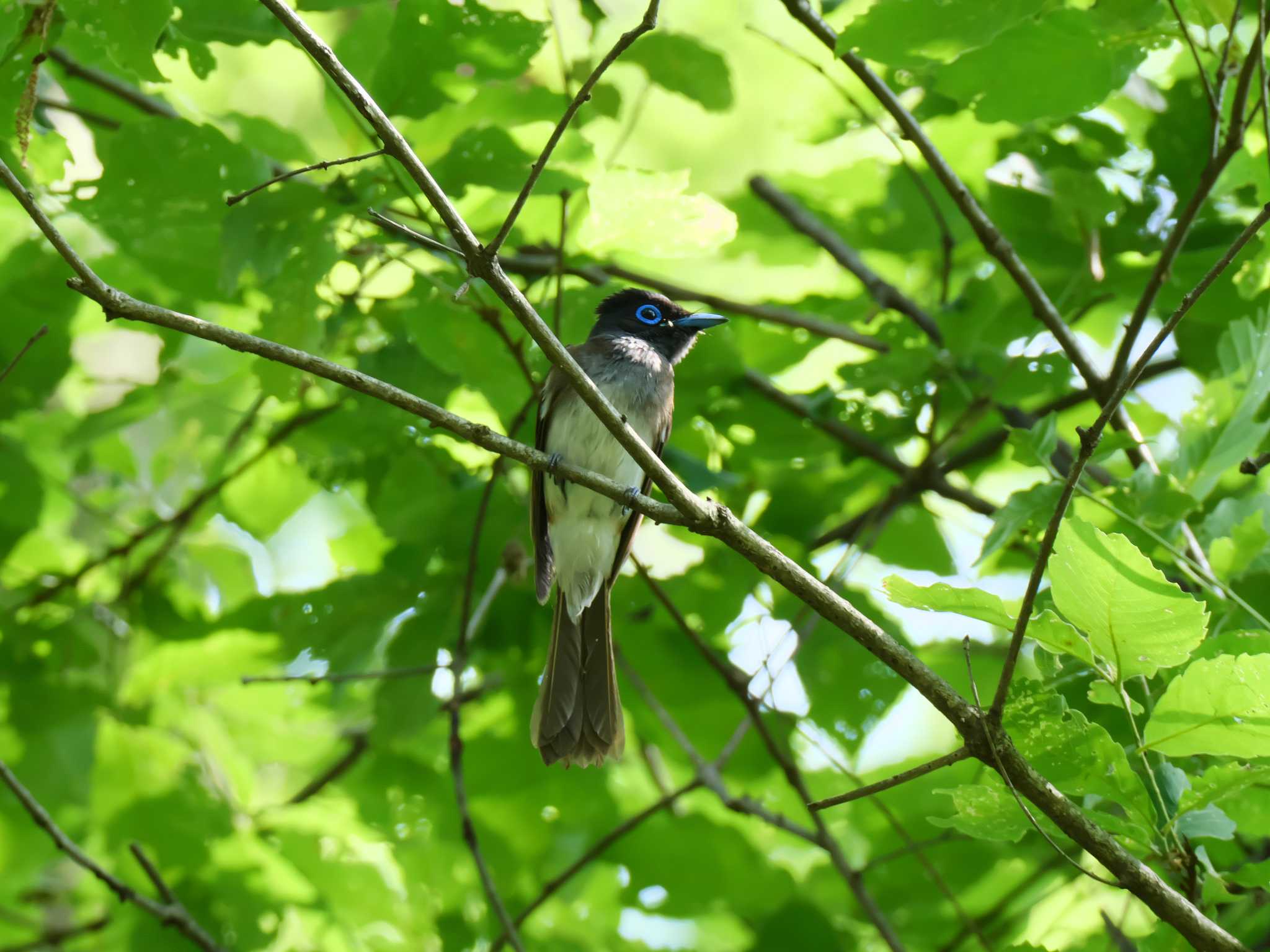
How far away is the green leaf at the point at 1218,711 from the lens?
6.95 feet

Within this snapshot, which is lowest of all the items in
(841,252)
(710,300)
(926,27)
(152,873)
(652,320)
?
(152,873)

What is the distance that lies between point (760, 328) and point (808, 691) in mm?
1468

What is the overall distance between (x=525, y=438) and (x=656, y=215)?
1.11 m

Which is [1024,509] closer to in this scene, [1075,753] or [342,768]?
[1075,753]

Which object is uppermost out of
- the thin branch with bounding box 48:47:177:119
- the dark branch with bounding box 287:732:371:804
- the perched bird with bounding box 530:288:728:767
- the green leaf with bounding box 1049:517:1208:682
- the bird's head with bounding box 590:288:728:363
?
the green leaf with bounding box 1049:517:1208:682

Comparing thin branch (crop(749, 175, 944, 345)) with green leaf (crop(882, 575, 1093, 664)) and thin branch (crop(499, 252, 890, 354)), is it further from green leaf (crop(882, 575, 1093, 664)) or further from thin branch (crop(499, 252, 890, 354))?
green leaf (crop(882, 575, 1093, 664))

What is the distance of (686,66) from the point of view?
14.0ft

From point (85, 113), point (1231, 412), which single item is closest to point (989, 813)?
point (1231, 412)

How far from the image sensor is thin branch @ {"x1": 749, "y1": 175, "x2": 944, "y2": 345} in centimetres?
479

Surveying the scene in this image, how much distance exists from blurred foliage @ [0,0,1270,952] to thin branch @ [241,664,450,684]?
77mm

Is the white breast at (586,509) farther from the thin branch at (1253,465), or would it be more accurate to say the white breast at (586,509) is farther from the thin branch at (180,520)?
the thin branch at (1253,465)

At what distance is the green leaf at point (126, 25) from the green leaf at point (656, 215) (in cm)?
131

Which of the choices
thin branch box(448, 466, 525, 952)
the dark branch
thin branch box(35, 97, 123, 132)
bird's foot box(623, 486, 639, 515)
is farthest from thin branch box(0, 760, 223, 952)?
thin branch box(35, 97, 123, 132)

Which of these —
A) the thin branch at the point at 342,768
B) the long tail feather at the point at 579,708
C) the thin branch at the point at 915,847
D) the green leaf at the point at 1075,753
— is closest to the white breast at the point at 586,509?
the long tail feather at the point at 579,708
